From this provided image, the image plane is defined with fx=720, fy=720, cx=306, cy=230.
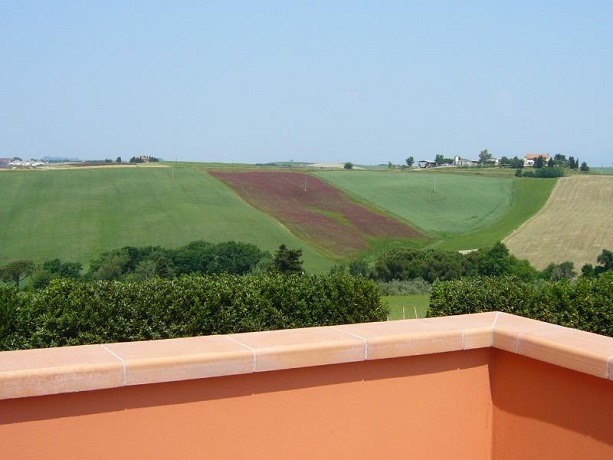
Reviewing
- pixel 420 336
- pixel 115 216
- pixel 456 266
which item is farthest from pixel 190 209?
pixel 420 336

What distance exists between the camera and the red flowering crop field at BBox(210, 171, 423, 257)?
41531 millimetres

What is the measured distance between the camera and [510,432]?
124 inches

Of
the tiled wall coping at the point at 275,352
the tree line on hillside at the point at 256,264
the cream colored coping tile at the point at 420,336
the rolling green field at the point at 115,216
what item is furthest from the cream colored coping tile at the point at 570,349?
the rolling green field at the point at 115,216

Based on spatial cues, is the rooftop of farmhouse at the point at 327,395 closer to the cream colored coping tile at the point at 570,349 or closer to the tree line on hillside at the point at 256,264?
the cream colored coping tile at the point at 570,349

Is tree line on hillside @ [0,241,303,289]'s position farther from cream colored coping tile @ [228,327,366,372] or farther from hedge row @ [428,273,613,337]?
cream colored coping tile @ [228,327,366,372]

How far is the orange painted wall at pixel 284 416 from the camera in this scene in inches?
93.6

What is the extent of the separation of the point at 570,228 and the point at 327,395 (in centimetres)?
A: 4395

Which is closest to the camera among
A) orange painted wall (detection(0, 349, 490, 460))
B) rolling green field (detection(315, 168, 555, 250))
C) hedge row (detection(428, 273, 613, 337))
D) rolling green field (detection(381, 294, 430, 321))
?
orange painted wall (detection(0, 349, 490, 460))

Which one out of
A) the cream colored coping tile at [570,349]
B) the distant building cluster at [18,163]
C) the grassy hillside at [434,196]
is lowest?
the grassy hillside at [434,196]

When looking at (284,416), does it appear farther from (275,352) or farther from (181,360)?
(181,360)

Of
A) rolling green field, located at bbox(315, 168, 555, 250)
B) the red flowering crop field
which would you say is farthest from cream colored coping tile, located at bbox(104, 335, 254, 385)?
rolling green field, located at bbox(315, 168, 555, 250)

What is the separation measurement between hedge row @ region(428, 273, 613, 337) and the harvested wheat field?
30.3 metres

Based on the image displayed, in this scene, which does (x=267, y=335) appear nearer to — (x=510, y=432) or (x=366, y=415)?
(x=366, y=415)

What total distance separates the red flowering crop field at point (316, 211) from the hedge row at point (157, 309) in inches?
1191
